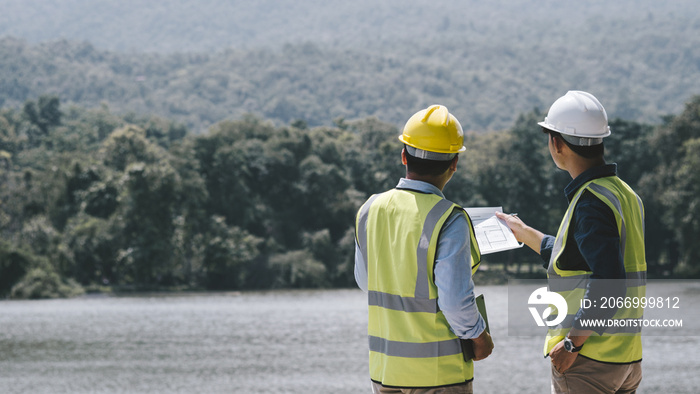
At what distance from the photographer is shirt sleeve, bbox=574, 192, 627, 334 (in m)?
3.74

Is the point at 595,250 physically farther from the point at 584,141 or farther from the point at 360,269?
the point at 360,269

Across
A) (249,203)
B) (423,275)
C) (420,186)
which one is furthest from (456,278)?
(249,203)

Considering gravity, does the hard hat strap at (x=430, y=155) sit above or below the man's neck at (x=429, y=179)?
above

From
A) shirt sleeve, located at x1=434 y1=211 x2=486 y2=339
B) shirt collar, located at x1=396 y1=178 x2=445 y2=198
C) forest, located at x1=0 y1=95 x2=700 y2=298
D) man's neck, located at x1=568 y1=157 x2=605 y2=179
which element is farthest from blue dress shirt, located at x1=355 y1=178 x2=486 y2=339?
forest, located at x1=0 y1=95 x2=700 y2=298

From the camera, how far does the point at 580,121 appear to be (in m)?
4.10

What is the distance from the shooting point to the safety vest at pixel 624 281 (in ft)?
12.7

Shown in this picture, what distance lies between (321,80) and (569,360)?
609 ft

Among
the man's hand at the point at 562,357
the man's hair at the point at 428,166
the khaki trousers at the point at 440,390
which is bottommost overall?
the khaki trousers at the point at 440,390

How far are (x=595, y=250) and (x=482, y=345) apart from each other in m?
0.63

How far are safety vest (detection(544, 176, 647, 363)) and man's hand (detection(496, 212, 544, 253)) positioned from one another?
42 centimetres

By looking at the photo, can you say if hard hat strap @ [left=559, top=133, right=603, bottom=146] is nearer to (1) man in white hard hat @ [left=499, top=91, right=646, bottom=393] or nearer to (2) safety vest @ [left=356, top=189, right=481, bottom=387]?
(1) man in white hard hat @ [left=499, top=91, right=646, bottom=393]

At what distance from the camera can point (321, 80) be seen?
188 m

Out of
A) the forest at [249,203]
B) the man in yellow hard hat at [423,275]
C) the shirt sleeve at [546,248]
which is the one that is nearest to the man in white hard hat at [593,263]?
the shirt sleeve at [546,248]

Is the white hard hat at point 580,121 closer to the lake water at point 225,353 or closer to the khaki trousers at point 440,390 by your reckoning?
the khaki trousers at point 440,390
